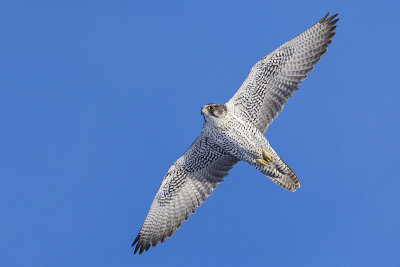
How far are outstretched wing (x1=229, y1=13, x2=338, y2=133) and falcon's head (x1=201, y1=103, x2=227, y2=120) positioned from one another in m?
0.64

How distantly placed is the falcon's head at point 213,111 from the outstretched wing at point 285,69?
64 cm

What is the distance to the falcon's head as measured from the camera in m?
11.3

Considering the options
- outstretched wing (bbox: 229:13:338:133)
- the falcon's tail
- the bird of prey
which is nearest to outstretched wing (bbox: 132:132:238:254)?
the bird of prey

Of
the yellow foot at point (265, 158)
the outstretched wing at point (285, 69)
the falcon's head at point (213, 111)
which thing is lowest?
the yellow foot at point (265, 158)

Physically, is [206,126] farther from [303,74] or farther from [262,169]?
[303,74]

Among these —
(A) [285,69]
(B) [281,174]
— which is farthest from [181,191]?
(A) [285,69]

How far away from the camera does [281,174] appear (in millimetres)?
11867

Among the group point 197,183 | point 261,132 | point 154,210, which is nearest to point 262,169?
point 261,132

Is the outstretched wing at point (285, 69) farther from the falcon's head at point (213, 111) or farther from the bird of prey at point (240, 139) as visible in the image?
the falcon's head at point (213, 111)

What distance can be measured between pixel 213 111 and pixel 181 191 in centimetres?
213

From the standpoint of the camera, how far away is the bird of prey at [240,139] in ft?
38.1

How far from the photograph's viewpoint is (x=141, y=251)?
12.5 meters

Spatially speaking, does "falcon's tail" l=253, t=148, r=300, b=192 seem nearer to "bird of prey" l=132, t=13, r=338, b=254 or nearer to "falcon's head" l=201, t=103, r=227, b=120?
"bird of prey" l=132, t=13, r=338, b=254

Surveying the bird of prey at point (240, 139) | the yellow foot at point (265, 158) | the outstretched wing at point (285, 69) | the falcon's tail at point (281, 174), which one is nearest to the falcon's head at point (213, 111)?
the bird of prey at point (240, 139)
